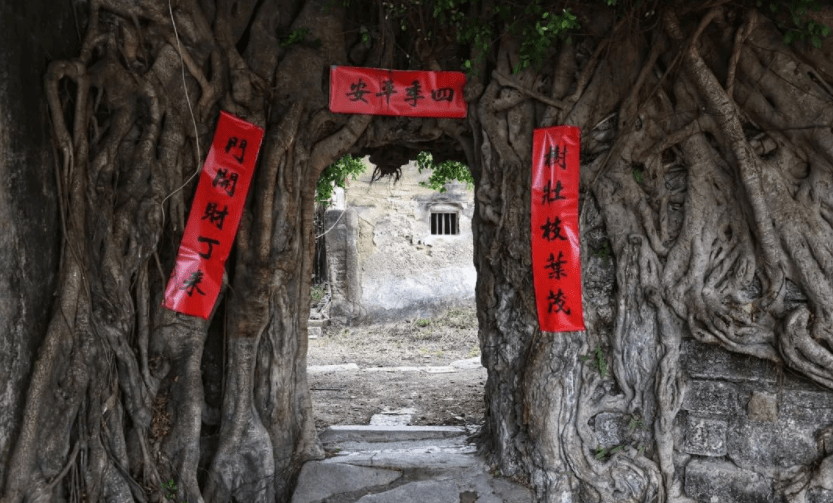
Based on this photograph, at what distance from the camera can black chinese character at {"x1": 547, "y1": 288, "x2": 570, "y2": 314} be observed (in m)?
4.27

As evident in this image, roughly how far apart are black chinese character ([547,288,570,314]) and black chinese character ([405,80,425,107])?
1.70 m

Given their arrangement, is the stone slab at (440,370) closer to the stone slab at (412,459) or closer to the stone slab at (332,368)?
the stone slab at (332,368)

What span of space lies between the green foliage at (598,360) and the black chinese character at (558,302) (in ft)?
1.26

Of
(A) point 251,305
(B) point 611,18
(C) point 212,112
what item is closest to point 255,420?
(A) point 251,305

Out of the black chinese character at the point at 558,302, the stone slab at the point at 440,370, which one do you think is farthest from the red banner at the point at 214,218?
the stone slab at the point at 440,370

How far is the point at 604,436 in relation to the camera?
436 centimetres

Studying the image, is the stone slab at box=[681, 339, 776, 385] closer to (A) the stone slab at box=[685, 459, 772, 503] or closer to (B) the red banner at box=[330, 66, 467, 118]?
(A) the stone slab at box=[685, 459, 772, 503]

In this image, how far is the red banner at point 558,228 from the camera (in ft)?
14.0

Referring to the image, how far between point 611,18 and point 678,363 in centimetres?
242

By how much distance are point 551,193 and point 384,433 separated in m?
2.53

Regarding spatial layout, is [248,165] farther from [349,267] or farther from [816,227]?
[349,267]

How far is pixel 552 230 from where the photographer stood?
428 cm

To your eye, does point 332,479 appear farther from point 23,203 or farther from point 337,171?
point 337,171

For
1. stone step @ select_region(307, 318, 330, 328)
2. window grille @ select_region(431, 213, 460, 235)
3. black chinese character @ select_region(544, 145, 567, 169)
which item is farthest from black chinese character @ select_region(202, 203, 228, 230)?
window grille @ select_region(431, 213, 460, 235)
